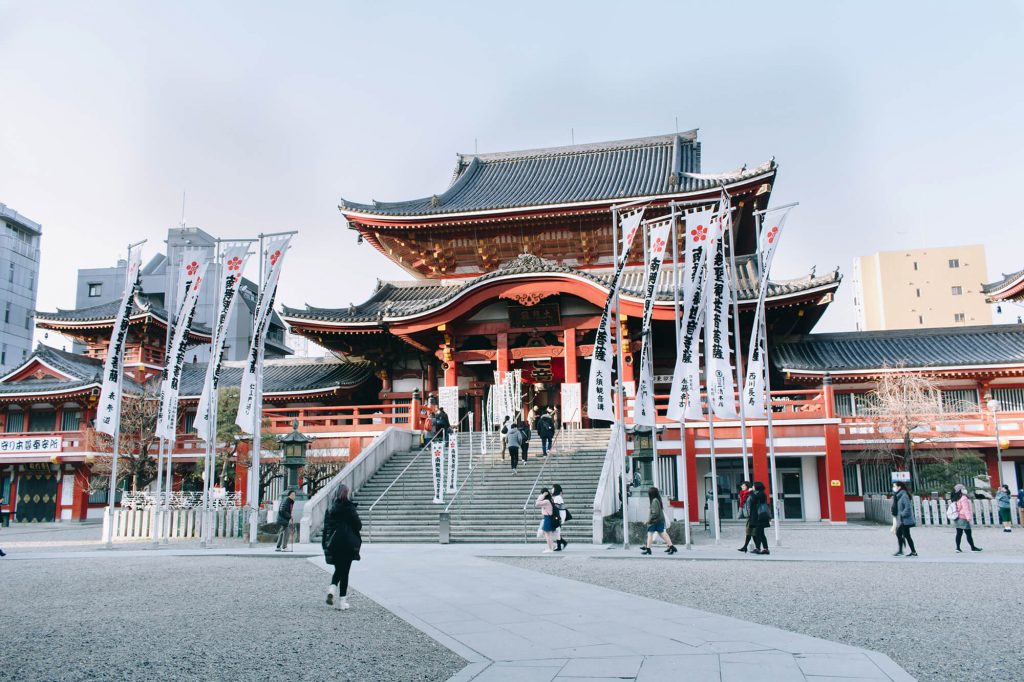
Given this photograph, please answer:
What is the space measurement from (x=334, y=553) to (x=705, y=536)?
523 inches

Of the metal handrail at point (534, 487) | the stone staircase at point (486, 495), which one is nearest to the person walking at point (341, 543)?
the metal handrail at point (534, 487)

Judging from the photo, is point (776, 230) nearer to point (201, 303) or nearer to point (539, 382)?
point (539, 382)

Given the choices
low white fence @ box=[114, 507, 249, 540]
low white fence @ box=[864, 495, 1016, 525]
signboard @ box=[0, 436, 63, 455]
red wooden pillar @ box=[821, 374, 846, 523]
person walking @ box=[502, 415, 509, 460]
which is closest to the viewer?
low white fence @ box=[114, 507, 249, 540]

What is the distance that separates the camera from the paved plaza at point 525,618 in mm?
7035

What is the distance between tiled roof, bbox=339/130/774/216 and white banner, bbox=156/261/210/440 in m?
11.8

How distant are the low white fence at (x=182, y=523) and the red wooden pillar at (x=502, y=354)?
34.0ft

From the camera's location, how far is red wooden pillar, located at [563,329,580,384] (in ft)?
93.8

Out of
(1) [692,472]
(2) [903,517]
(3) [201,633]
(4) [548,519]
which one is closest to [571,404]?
(1) [692,472]

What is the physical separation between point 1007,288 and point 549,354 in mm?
17795

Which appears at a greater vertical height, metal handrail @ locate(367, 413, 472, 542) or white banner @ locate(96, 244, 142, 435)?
white banner @ locate(96, 244, 142, 435)

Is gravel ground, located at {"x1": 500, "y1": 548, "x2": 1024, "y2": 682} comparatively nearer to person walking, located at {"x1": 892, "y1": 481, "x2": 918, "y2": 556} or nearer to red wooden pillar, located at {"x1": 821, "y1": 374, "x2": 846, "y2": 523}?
person walking, located at {"x1": 892, "y1": 481, "x2": 918, "y2": 556}

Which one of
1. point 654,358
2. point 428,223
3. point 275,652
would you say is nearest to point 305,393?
point 428,223

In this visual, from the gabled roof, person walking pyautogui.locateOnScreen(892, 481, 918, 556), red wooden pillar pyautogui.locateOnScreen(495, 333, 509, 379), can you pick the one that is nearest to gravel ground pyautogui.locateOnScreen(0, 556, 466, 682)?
person walking pyautogui.locateOnScreen(892, 481, 918, 556)

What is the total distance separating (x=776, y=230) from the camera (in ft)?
59.3
